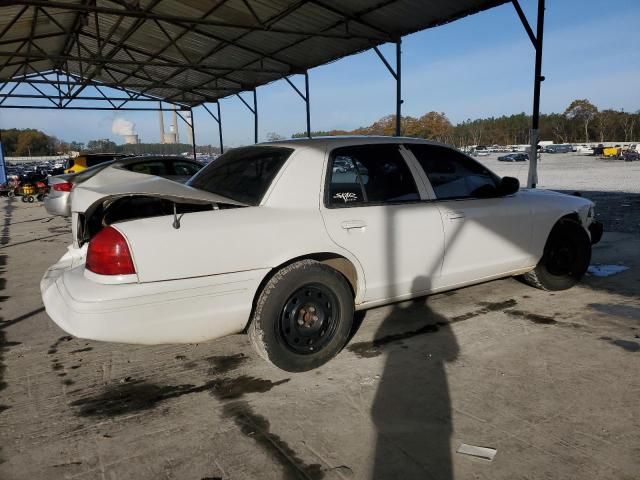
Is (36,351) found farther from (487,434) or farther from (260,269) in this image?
(487,434)

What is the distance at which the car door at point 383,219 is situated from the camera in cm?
A: 320

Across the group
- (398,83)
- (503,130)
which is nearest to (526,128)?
(503,130)

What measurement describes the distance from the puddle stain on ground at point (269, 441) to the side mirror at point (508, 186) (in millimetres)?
2854

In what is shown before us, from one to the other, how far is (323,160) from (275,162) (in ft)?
1.14

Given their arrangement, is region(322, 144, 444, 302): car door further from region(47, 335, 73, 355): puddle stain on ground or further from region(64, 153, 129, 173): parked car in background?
region(64, 153, 129, 173): parked car in background

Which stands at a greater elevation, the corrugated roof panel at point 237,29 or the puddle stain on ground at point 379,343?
the corrugated roof panel at point 237,29

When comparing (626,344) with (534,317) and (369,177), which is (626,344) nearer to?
(534,317)

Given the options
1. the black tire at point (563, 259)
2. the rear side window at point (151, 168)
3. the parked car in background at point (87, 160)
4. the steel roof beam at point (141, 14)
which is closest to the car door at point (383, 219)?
the black tire at point (563, 259)

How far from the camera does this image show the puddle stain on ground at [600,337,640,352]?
334 cm

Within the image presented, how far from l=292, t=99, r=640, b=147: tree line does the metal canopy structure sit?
7091 cm

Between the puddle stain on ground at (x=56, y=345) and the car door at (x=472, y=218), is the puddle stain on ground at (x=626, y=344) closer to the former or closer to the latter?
the car door at (x=472, y=218)

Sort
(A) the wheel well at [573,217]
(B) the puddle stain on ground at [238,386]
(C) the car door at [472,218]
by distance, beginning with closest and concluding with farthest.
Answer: (B) the puddle stain on ground at [238,386] < (C) the car door at [472,218] < (A) the wheel well at [573,217]

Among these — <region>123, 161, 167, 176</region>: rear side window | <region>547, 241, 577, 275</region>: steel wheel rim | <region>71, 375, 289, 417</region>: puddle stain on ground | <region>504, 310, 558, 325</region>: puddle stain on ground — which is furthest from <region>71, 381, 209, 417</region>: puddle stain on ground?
<region>123, 161, 167, 176</region>: rear side window

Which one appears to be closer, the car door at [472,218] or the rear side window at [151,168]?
the car door at [472,218]
